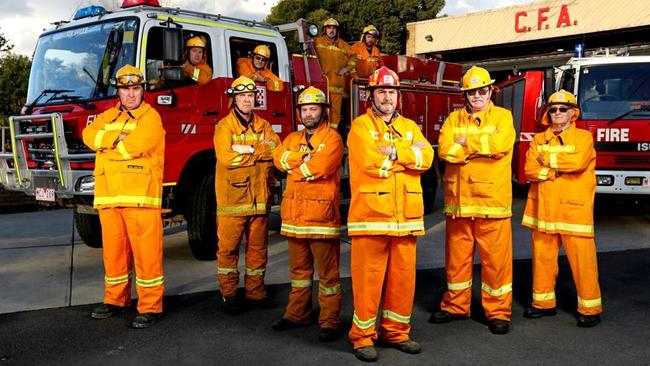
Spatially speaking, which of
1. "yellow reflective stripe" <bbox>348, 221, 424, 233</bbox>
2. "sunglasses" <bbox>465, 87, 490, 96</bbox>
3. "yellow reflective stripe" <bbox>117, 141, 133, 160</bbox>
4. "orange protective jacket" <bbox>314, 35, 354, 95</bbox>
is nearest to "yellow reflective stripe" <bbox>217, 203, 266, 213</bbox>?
"yellow reflective stripe" <bbox>117, 141, 133, 160</bbox>

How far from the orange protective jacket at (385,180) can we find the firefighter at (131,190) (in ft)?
5.35

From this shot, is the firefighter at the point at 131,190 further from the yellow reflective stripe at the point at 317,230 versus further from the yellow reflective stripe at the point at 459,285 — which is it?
the yellow reflective stripe at the point at 459,285

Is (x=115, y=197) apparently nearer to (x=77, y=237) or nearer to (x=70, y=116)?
(x=70, y=116)

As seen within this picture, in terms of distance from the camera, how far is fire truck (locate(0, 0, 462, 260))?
213 inches

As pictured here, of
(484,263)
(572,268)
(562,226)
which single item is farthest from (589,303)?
(484,263)

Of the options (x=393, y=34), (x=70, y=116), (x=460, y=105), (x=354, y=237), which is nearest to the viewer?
(x=354, y=237)

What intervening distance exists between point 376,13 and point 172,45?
940 inches

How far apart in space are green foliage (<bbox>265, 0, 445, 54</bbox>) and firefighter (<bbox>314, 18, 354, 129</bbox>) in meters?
20.2

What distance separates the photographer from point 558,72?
27.9 ft

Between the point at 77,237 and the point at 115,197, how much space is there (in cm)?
402

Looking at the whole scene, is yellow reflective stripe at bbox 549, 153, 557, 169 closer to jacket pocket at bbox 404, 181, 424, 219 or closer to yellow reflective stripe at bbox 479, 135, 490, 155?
yellow reflective stripe at bbox 479, 135, 490, 155

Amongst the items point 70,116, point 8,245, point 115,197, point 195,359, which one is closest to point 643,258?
point 195,359

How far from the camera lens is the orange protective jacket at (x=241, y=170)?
475 cm

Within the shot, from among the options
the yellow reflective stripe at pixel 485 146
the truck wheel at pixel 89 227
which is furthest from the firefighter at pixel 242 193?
the truck wheel at pixel 89 227
